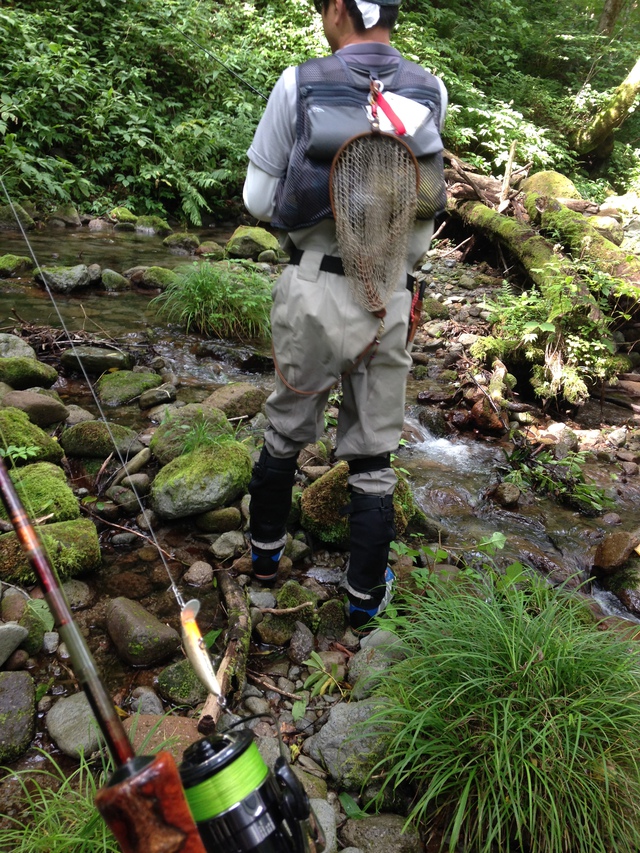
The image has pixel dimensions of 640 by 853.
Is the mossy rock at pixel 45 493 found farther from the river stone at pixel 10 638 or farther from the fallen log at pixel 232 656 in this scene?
the fallen log at pixel 232 656

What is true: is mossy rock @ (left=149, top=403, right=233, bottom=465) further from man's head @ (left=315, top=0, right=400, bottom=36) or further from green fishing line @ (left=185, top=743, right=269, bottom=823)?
green fishing line @ (left=185, top=743, right=269, bottom=823)

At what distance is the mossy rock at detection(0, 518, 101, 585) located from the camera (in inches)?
96.9

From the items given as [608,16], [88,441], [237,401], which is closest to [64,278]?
[237,401]

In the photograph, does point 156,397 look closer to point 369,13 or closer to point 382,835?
point 369,13

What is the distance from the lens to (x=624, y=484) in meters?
4.95

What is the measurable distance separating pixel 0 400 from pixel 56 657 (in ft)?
6.88

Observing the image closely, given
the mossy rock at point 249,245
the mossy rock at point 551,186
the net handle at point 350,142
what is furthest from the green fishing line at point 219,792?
the mossy rock at point 551,186

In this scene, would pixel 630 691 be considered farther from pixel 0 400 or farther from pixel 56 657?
pixel 0 400

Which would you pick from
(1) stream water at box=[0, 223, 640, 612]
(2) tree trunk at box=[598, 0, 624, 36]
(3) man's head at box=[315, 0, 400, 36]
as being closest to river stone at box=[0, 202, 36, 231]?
(1) stream water at box=[0, 223, 640, 612]

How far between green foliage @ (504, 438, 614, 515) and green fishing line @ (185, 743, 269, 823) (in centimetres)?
404

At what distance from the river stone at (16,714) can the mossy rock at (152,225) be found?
31.8 feet

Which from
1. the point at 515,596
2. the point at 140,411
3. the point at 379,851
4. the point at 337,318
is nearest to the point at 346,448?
the point at 337,318

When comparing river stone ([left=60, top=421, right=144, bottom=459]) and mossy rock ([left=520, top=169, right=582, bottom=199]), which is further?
mossy rock ([left=520, top=169, right=582, bottom=199])

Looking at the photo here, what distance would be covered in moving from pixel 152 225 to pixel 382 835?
34.7 feet
